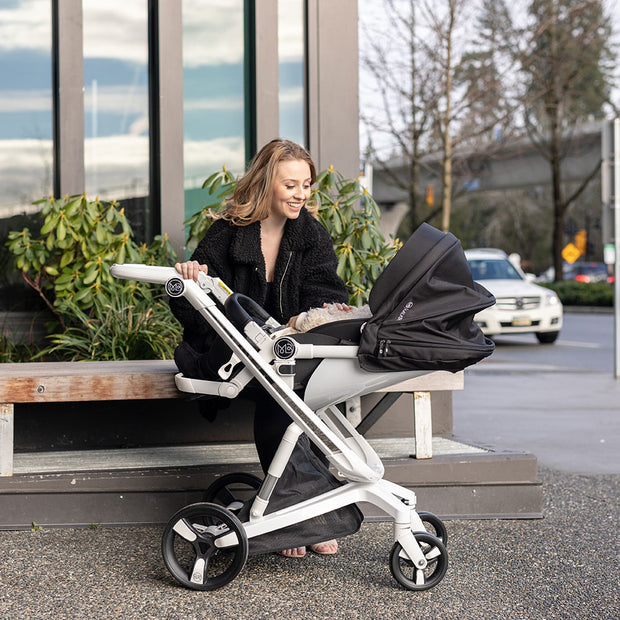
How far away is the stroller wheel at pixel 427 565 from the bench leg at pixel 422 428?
0.98 metres

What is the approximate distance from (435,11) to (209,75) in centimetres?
1672

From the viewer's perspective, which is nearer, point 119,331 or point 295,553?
point 295,553

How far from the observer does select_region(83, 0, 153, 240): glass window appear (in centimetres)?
654

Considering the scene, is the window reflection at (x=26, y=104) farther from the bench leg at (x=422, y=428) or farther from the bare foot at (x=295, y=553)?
the bare foot at (x=295, y=553)

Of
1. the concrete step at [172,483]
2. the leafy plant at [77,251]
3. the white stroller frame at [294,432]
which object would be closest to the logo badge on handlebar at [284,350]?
the white stroller frame at [294,432]

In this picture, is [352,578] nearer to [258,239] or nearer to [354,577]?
[354,577]

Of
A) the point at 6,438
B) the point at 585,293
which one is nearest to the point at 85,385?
the point at 6,438

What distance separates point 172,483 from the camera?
12.9ft

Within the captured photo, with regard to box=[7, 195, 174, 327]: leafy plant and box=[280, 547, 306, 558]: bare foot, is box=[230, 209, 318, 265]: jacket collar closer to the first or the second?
box=[280, 547, 306, 558]: bare foot

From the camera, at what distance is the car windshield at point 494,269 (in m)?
16.3

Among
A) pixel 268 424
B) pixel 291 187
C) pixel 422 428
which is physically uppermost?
pixel 291 187

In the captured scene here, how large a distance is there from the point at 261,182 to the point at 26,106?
3498mm

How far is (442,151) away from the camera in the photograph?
78.8ft

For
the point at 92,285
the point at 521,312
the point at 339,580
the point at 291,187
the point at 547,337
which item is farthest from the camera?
the point at 547,337
